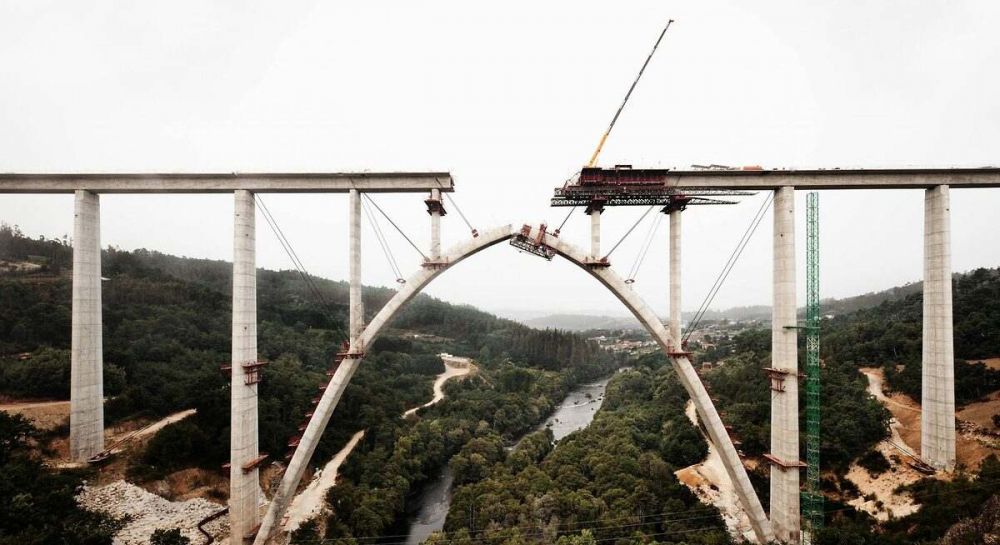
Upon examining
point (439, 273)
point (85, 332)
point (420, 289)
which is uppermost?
point (439, 273)

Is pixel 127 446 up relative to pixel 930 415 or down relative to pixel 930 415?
down

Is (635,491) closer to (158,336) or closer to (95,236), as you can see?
(95,236)

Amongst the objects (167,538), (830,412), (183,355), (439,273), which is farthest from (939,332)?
(183,355)

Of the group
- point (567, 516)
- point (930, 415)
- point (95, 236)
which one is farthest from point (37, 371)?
point (930, 415)

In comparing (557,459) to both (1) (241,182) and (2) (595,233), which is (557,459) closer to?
(2) (595,233)

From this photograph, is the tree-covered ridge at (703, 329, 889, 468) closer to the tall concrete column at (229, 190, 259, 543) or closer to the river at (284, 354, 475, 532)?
the tall concrete column at (229, 190, 259, 543)
